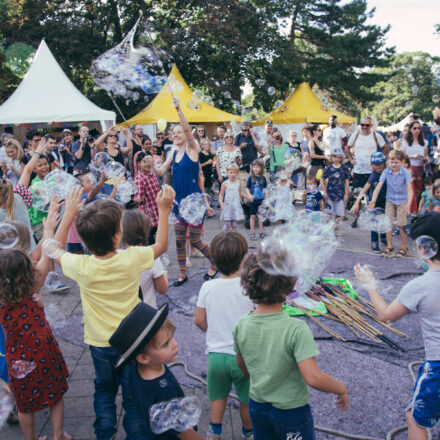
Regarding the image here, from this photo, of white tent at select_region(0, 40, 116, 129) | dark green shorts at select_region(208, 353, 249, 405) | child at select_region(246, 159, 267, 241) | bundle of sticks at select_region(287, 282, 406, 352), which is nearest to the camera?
dark green shorts at select_region(208, 353, 249, 405)

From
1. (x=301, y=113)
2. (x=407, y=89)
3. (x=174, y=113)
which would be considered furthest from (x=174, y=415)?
(x=407, y=89)

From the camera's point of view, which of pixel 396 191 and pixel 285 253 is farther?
pixel 396 191

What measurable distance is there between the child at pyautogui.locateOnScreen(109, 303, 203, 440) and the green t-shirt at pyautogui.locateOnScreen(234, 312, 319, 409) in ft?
1.23

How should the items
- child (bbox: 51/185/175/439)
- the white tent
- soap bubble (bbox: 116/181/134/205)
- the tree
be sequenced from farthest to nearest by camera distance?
the tree → the white tent → soap bubble (bbox: 116/181/134/205) → child (bbox: 51/185/175/439)

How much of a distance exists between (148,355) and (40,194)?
3199mm

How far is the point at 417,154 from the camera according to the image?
8422mm

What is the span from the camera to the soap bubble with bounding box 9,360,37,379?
244 cm

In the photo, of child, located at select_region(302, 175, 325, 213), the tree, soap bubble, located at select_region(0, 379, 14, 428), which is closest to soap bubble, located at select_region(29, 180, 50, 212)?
soap bubble, located at select_region(0, 379, 14, 428)

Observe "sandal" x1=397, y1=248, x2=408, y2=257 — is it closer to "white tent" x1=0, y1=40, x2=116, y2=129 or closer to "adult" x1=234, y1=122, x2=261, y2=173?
"adult" x1=234, y1=122, x2=261, y2=173

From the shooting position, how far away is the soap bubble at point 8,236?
9.35ft

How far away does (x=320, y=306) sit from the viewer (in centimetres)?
445

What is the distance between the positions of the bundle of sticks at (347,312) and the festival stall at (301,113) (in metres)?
16.9

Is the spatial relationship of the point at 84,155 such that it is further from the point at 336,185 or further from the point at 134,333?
the point at 134,333

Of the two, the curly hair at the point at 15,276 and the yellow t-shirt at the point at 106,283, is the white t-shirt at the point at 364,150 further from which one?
the curly hair at the point at 15,276
